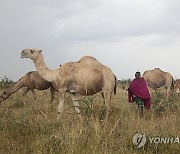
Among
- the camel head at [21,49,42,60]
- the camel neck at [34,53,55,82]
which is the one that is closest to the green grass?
the camel neck at [34,53,55,82]

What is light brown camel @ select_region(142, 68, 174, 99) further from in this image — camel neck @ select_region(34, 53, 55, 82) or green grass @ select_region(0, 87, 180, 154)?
green grass @ select_region(0, 87, 180, 154)

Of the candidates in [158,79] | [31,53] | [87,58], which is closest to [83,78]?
[87,58]

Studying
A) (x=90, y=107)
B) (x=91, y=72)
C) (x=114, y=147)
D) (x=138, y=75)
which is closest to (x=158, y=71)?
(x=138, y=75)

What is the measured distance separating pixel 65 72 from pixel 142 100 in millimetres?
2849

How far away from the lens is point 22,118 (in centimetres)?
827

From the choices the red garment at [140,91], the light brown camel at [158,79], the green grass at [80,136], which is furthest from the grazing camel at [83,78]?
the light brown camel at [158,79]

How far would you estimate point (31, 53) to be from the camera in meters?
10.9

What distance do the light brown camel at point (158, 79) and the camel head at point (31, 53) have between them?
10700 mm

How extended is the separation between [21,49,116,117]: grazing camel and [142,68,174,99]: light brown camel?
10156 millimetres

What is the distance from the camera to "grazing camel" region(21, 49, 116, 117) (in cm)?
992

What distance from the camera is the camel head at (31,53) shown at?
10859mm

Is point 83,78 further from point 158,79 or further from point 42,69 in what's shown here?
point 158,79

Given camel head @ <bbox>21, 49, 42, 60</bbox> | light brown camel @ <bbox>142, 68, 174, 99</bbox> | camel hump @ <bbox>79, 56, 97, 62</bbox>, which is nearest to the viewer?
camel hump @ <bbox>79, 56, 97, 62</bbox>

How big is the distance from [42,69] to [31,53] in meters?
0.68
